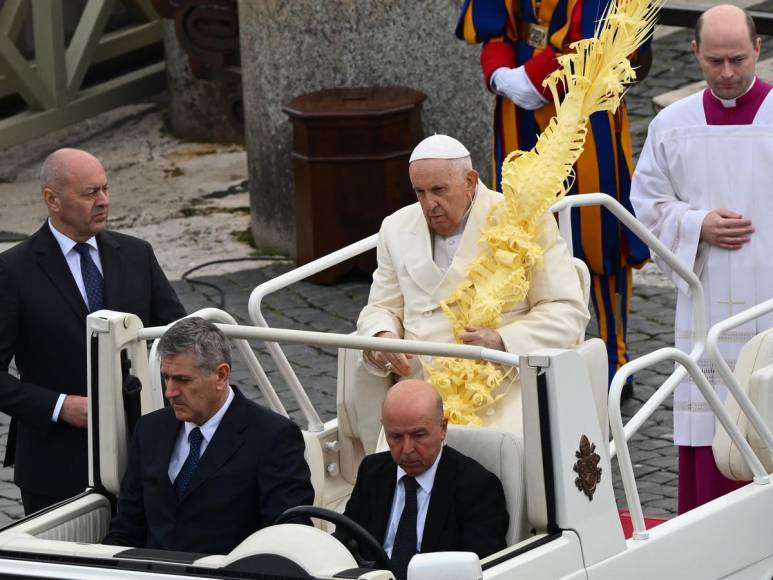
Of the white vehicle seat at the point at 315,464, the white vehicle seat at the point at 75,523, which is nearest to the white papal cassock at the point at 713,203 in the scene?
the white vehicle seat at the point at 315,464

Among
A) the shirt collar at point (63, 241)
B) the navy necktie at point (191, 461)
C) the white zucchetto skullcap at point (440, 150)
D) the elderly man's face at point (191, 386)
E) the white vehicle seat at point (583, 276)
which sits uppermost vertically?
the white zucchetto skullcap at point (440, 150)

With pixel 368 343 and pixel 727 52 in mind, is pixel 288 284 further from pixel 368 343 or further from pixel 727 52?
pixel 727 52

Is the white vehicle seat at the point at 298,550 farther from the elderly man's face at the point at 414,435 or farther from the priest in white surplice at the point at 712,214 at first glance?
the priest in white surplice at the point at 712,214

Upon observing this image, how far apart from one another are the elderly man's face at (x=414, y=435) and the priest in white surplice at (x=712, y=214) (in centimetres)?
169

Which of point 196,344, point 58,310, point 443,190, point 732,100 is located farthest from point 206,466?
point 732,100

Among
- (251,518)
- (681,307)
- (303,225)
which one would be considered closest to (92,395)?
(251,518)

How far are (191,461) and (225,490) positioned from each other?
6.0 inches

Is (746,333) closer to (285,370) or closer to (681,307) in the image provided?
(681,307)

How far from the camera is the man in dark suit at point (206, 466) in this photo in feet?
17.0

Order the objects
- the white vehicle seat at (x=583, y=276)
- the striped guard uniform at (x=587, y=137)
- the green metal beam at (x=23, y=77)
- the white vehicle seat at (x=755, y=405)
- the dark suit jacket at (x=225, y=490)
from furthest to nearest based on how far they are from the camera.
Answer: the green metal beam at (x=23, y=77) → the striped guard uniform at (x=587, y=137) → the white vehicle seat at (x=583, y=276) → the white vehicle seat at (x=755, y=405) → the dark suit jacket at (x=225, y=490)

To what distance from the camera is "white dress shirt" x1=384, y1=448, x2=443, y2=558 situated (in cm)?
523

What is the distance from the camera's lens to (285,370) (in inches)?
254

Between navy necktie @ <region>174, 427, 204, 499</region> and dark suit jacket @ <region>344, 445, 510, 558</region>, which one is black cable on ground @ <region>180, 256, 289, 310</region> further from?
dark suit jacket @ <region>344, 445, 510, 558</region>

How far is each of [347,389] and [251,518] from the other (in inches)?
43.0
